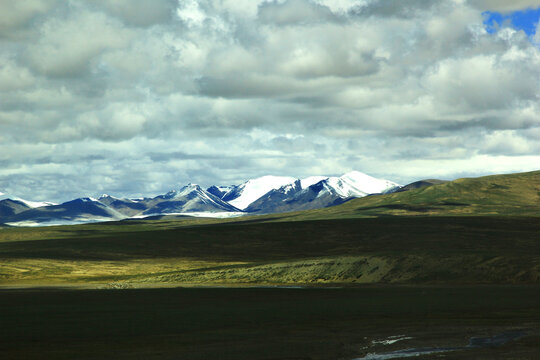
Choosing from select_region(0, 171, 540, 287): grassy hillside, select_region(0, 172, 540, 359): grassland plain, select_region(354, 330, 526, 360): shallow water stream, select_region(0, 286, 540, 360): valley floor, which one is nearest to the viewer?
select_region(354, 330, 526, 360): shallow water stream

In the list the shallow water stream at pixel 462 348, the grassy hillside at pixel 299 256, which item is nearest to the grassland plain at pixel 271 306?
the grassy hillside at pixel 299 256

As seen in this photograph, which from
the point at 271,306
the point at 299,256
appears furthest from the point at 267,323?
the point at 299,256

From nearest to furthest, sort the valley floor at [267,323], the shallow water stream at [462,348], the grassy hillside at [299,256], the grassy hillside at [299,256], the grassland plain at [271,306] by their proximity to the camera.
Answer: the shallow water stream at [462,348]
the valley floor at [267,323]
the grassland plain at [271,306]
the grassy hillside at [299,256]
the grassy hillside at [299,256]

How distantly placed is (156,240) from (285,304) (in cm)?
12290

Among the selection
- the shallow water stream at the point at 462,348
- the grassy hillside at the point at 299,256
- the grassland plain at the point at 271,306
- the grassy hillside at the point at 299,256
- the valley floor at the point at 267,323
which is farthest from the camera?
the grassy hillside at the point at 299,256

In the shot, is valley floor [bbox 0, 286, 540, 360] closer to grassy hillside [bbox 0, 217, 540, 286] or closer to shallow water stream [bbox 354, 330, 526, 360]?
shallow water stream [bbox 354, 330, 526, 360]

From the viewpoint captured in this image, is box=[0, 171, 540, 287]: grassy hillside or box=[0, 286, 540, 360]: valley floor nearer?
box=[0, 286, 540, 360]: valley floor

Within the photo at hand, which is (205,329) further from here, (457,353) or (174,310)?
(457,353)

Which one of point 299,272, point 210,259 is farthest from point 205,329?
point 210,259

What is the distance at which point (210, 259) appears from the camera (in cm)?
14038

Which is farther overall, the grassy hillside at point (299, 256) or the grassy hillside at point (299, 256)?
the grassy hillside at point (299, 256)

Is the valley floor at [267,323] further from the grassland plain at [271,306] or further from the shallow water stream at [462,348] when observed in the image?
the shallow water stream at [462,348]

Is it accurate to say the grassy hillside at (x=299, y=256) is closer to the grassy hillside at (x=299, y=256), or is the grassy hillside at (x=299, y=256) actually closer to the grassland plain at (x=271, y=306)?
the grassy hillside at (x=299, y=256)

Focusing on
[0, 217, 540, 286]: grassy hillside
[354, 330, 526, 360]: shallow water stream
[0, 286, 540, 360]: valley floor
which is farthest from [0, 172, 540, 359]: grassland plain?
[354, 330, 526, 360]: shallow water stream
